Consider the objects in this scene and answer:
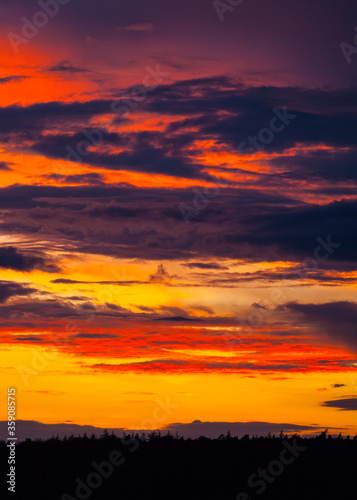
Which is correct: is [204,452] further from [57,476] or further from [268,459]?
[57,476]

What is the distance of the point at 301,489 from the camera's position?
3428 cm

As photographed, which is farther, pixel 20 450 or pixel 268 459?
pixel 20 450

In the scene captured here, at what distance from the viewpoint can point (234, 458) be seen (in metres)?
35.7

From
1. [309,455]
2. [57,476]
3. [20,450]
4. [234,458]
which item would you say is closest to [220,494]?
[234,458]

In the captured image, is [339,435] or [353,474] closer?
[353,474]

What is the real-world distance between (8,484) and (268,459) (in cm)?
1039

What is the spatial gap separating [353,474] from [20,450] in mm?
13720

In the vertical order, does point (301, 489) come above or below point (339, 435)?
below

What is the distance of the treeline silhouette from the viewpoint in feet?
113

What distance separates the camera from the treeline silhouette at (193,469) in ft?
113

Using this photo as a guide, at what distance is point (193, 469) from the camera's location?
117ft

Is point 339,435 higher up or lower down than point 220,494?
higher up

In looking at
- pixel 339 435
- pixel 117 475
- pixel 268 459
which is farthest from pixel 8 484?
pixel 339 435

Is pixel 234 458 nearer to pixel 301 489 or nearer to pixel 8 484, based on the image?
pixel 301 489
